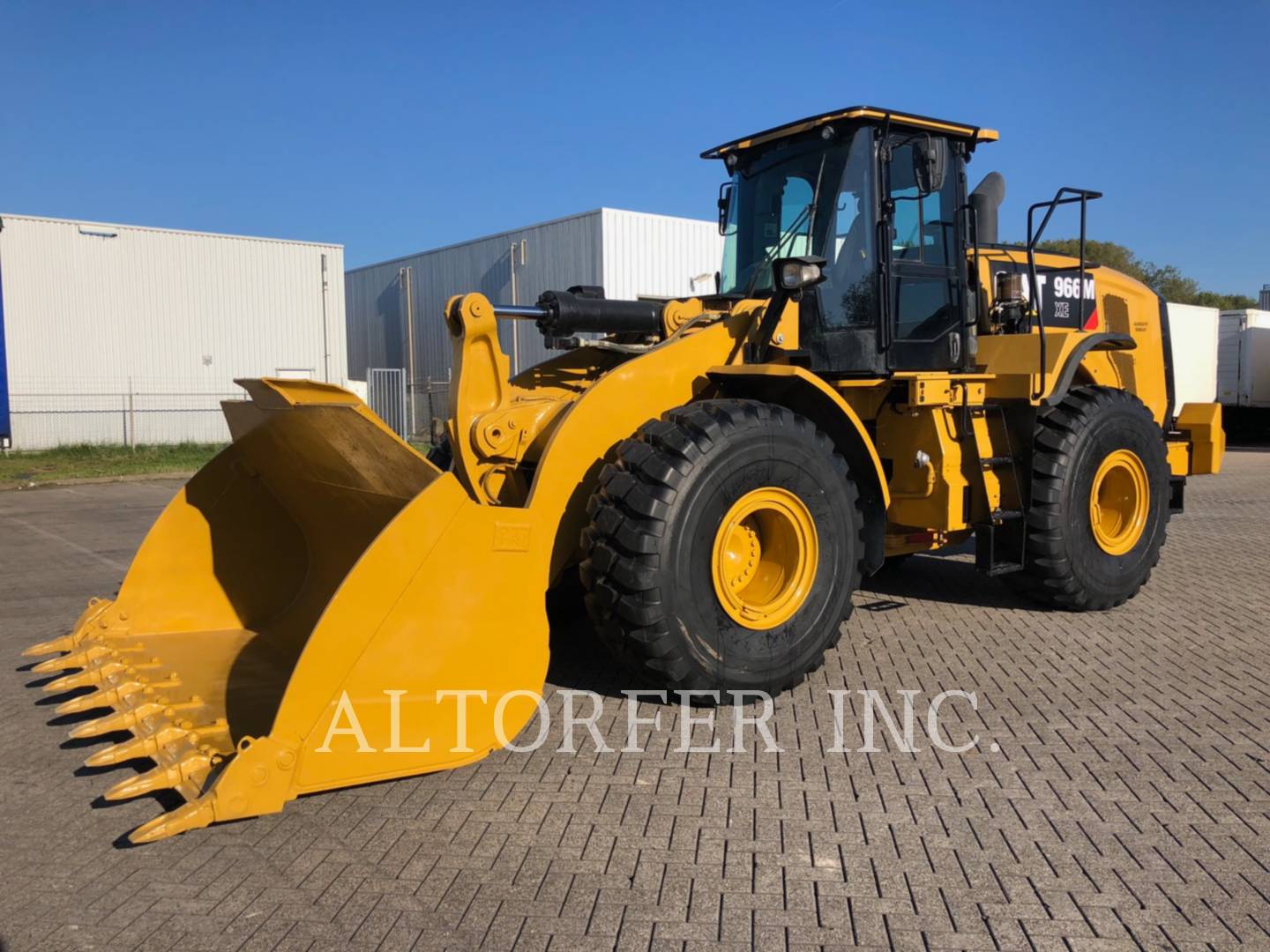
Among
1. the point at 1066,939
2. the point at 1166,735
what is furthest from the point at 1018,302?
the point at 1066,939

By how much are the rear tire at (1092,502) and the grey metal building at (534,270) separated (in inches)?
540

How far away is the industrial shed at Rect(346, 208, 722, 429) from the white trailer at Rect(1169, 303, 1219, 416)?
10.9 metres

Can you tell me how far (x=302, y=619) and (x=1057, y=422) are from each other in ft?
15.1

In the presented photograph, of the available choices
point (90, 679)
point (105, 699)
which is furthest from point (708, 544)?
point (90, 679)

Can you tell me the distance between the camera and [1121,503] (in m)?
7.20

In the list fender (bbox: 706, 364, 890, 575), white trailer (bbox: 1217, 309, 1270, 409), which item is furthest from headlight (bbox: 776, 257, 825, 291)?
white trailer (bbox: 1217, 309, 1270, 409)

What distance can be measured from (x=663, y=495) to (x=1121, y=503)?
423 centimetres

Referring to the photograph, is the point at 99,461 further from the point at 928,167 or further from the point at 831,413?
the point at 928,167

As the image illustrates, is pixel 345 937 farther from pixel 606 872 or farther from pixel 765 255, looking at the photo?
pixel 765 255

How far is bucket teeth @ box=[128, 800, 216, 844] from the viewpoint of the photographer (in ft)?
10.8

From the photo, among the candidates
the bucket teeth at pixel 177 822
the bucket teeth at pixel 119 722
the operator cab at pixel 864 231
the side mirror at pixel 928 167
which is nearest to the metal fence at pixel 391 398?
the operator cab at pixel 864 231

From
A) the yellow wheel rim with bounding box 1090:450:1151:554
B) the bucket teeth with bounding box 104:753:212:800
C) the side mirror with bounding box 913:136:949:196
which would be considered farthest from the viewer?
the yellow wheel rim with bounding box 1090:450:1151:554

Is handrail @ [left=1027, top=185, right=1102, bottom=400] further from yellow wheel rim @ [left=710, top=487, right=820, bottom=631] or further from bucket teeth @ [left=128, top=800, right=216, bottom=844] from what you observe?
bucket teeth @ [left=128, top=800, right=216, bottom=844]

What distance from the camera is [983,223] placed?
7.05 metres
